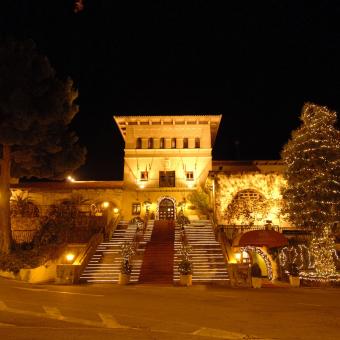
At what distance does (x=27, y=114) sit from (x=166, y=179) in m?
15.8

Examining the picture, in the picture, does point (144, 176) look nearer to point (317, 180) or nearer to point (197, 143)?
point (197, 143)

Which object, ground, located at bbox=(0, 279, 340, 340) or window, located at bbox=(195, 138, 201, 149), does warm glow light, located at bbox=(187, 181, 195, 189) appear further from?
ground, located at bbox=(0, 279, 340, 340)

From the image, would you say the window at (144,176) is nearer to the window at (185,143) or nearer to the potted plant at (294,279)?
the window at (185,143)

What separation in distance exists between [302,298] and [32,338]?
376 inches

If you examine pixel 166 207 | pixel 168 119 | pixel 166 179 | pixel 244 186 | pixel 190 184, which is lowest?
pixel 166 207

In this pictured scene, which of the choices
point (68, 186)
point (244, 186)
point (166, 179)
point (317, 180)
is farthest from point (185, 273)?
point (68, 186)

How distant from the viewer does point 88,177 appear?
49.5 metres

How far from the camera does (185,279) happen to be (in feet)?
54.0

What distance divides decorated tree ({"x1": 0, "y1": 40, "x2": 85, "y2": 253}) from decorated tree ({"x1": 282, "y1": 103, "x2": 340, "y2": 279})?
12.8m

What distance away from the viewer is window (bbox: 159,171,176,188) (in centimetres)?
3127

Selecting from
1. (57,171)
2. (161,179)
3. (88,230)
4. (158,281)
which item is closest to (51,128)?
(57,171)

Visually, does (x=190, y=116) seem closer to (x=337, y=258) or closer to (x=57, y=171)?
(x=57, y=171)

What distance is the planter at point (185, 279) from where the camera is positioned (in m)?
16.4

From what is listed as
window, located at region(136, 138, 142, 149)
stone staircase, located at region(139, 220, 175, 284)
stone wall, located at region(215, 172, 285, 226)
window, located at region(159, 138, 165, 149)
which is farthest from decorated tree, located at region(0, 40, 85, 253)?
window, located at region(159, 138, 165, 149)
